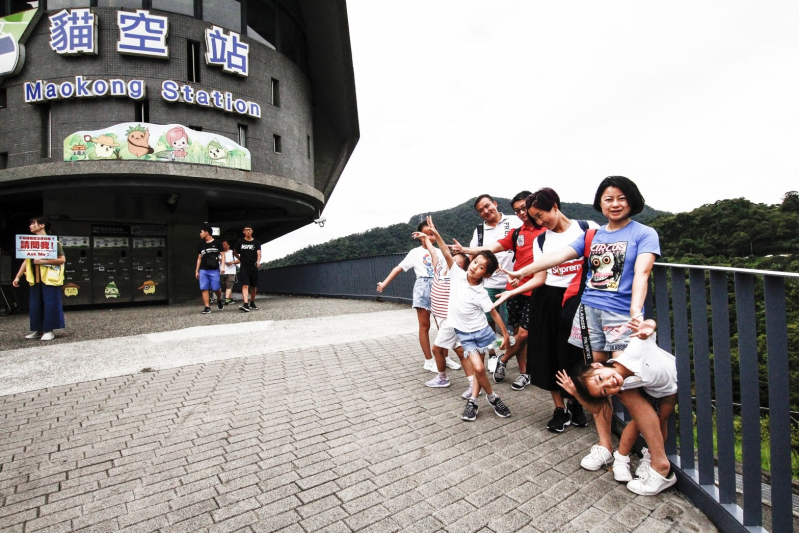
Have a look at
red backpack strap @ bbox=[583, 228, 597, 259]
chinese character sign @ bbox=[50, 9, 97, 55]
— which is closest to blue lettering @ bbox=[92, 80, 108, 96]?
chinese character sign @ bbox=[50, 9, 97, 55]

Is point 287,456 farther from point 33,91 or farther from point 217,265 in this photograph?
point 33,91

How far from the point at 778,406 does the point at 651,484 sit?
36.2 inches

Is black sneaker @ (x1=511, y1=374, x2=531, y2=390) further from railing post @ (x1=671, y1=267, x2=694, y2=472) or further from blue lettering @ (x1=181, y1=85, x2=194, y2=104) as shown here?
blue lettering @ (x1=181, y1=85, x2=194, y2=104)

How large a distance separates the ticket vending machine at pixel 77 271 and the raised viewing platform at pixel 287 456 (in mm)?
11405

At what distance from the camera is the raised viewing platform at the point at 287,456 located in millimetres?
2162

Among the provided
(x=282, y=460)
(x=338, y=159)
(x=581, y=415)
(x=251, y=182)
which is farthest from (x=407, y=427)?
(x=338, y=159)

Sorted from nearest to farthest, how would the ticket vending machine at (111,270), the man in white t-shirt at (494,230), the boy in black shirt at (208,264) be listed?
the man in white t-shirt at (494,230) < the boy in black shirt at (208,264) < the ticket vending machine at (111,270)

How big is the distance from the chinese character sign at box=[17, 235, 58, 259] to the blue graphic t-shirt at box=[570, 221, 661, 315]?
772 centimetres

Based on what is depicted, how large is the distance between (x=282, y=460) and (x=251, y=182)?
42.4 ft

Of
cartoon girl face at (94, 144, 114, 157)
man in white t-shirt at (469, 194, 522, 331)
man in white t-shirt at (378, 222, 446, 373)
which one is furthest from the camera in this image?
cartoon girl face at (94, 144, 114, 157)

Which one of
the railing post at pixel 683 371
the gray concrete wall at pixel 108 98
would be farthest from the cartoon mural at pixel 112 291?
the railing post at pixel 683 371

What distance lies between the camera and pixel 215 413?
363cm

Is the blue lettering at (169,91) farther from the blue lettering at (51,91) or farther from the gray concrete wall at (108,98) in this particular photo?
the blue lettering at (51,91)

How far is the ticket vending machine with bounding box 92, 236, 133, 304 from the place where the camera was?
15227 millimetres
